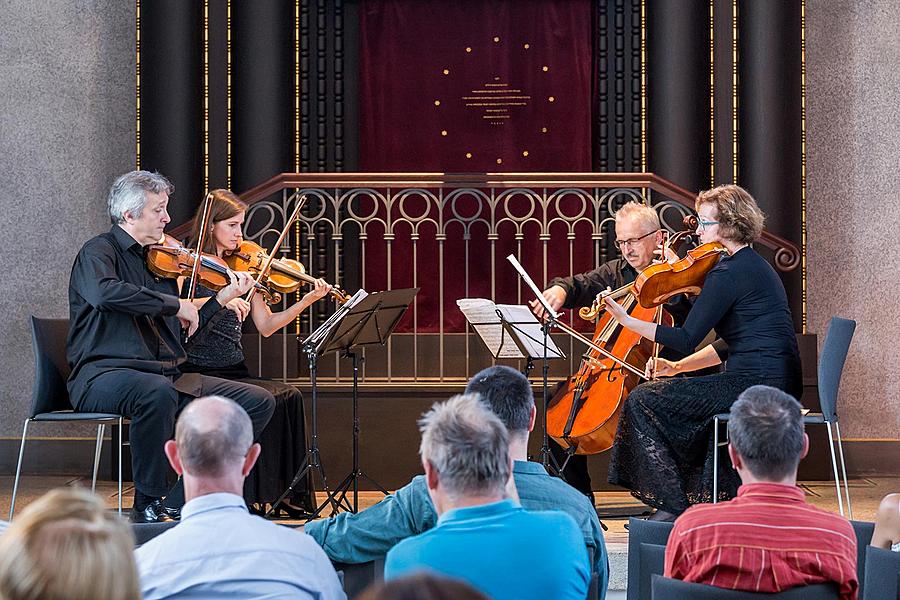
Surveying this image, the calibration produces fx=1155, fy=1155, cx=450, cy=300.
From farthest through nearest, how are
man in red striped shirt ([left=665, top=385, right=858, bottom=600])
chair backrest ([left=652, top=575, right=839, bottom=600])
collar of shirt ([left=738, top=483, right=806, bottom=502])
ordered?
1. collar of shirt ([left=738, top=483, right=806, bottom=502])
2. man in red striped shirt ([left=665, top=385, right=858, bottom=600])
3. chair backrest ([left=652, top=575, right=839, bottom=600])

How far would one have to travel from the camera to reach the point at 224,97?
22.5ft

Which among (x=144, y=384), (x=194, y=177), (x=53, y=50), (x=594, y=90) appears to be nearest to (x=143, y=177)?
(x=144, y=384)

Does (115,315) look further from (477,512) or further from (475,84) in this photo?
(475,84)

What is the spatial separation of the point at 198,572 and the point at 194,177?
485 centimetres

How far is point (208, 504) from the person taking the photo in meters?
2.19

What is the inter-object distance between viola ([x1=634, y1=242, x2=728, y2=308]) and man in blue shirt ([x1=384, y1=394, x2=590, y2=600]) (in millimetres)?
2386

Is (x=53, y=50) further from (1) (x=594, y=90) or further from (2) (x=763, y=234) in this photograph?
(2) (x=763, y=234)

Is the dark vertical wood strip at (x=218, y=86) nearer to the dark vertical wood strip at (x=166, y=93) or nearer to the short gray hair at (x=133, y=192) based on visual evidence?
the dark vertical wood strip at (x=166, y=93)

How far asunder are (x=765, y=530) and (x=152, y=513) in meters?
2.75

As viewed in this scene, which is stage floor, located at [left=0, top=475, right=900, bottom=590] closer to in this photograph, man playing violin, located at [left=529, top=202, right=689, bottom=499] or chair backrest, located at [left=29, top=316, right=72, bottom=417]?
man playing violin, located at [left=529, top=202, right=689, bottom=499]

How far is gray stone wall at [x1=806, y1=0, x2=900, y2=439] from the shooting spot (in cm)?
677

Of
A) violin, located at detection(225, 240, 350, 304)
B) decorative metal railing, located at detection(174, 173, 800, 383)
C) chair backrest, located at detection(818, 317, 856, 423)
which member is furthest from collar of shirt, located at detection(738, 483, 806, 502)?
decorative metal railing, located at detection(174, 173, 800, 383)

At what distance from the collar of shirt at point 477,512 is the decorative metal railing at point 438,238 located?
143 inches

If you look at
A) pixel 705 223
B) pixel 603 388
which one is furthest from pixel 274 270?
pixel 705 223
